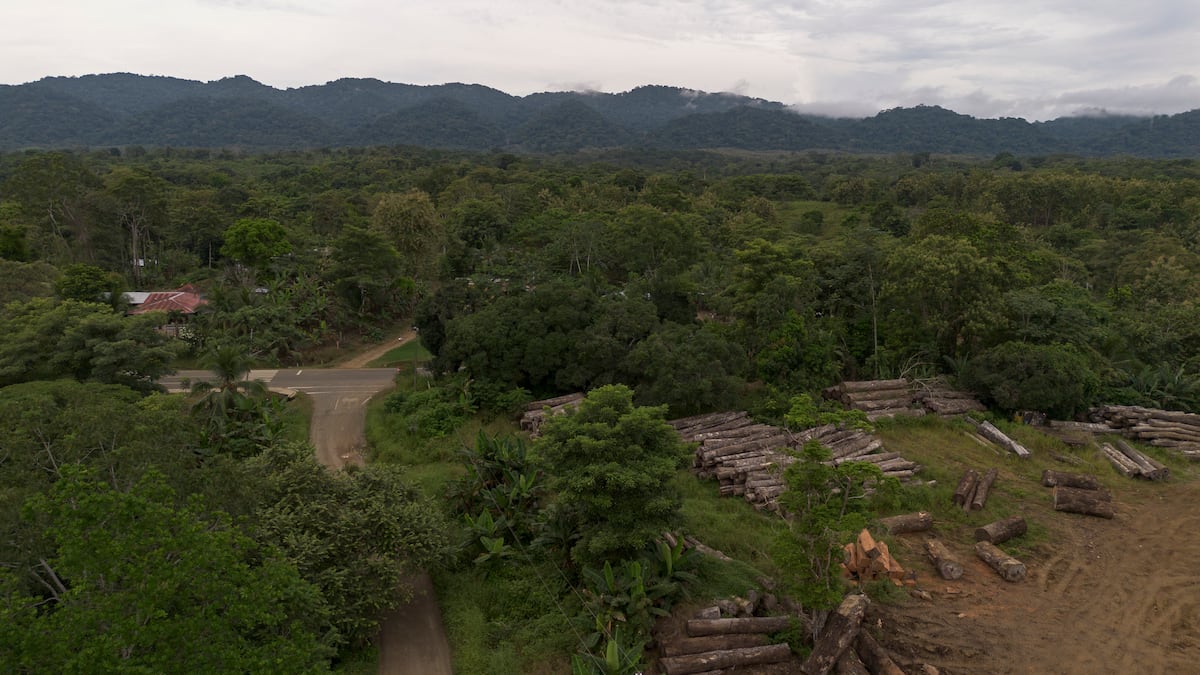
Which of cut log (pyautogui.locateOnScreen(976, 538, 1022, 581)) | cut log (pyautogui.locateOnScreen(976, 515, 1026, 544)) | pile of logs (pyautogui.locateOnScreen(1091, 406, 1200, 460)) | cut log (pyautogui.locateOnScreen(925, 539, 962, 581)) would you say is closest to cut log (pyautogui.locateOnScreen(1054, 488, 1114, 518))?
cut log (pyautogui.locateOnScreen(976, 515, 1026, 544))

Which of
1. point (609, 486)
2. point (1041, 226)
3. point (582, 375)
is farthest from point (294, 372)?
point (1041, 226)

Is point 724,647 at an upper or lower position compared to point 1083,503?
lower

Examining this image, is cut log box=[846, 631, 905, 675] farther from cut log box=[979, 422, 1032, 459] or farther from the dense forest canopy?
cut log box=[979, 422, 1032, 459]

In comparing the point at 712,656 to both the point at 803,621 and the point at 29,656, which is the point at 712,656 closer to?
the point at 803,621

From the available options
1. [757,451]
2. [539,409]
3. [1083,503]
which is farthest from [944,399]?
[539,409]

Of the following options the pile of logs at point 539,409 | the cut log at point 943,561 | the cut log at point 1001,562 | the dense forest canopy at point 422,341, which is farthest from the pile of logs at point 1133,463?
the pile of logs at point 539,409

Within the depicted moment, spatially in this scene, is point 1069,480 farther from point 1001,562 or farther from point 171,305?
point 171,305
